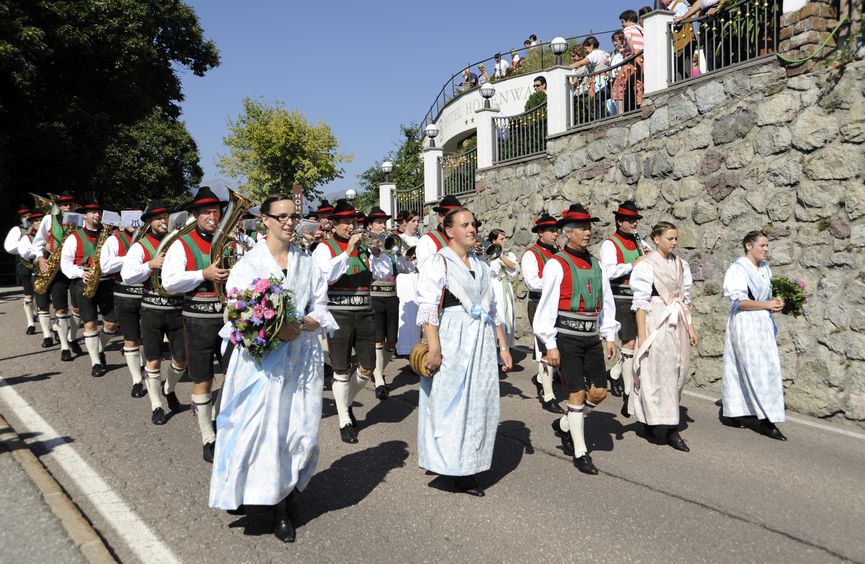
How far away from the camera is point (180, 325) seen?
759cm

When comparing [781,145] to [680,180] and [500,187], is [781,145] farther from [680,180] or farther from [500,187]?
[500,187]

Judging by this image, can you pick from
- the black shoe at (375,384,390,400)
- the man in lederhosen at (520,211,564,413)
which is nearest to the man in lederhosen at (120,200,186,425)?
the black shoe at (375,384,390,400)

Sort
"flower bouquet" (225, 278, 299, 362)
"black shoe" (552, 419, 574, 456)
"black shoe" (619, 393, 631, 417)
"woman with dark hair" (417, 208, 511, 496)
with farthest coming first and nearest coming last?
"black shoe" (619, 393, 631, 417)
"black shoe" (552, 419, 574, 456)
"woman with dark hair" (417, 208, 511, 496)
"flower bouquet" (225, 278, 299, 362)

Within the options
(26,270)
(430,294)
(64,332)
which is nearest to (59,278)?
(64,332)

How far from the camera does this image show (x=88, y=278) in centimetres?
1005

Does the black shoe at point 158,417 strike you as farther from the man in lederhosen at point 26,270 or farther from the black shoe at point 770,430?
the man in lederhosen at point 26,270

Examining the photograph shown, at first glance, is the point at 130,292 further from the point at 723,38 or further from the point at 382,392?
the point at 723,38

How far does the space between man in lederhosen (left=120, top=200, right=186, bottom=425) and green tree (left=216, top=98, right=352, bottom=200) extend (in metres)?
26.3

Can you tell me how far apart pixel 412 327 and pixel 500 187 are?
6.04 metres

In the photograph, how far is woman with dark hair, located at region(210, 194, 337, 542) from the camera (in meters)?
4.56

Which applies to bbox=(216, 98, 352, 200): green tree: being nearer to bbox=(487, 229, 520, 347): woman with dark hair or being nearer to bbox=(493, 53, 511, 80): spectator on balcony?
bbox=(493, 53, 511, 80): spectator on balcony

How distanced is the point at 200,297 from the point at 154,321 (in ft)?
4.29

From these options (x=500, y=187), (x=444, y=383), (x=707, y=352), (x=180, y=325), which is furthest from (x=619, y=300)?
(x=500, y=187)

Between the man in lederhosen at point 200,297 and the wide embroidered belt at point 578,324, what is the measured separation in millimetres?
3011
